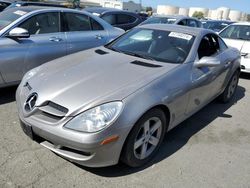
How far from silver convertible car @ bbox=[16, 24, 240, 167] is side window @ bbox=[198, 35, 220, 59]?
0.02 m

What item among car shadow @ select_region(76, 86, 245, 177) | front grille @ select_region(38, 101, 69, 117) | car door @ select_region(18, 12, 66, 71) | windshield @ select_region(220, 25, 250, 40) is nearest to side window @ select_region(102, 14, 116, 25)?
windshield @ select_region(220, 25, 250, 40)

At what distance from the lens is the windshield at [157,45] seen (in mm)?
3848

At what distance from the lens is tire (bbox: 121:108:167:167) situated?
288cm

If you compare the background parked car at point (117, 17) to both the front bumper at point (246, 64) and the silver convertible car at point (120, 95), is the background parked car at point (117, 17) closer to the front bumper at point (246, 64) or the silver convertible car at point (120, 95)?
the front bumper at point (246, 64)

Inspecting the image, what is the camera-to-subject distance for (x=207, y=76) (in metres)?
4.09

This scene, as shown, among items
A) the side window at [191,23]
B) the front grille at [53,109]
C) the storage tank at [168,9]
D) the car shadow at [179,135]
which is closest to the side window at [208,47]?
the car shadow at [179,135]

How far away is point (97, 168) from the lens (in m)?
3.07

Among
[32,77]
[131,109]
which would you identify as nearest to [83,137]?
[131,109]

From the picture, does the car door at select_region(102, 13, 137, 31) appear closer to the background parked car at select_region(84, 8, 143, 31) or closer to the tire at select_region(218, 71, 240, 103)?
the background parked car at select_region(84, 8, 143, 31)

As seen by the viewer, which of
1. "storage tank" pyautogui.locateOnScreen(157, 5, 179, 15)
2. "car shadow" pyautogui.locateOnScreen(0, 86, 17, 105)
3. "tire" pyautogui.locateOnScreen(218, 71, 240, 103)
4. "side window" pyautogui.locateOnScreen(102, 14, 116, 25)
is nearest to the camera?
"car shadow" pyautogui.locateOnScreen(0, 86, 17, 105)

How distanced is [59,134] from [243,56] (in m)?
6.26

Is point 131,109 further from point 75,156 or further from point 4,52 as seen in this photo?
point 4,52

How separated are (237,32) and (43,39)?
233 inches

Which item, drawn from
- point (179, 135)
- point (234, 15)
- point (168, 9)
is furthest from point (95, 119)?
point (234, 15)
